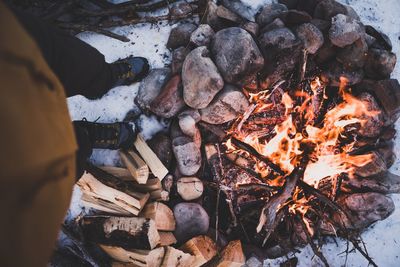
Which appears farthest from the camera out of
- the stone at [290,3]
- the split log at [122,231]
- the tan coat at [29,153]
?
the stone at [290,3]

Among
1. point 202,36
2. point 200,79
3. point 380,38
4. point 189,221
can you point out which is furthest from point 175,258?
point 380,38

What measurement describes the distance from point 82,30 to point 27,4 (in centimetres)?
53

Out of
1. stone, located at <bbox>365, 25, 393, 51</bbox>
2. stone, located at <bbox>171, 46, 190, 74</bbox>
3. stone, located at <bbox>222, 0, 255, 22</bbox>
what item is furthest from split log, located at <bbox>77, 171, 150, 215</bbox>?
stone, located at <bbox>365, 25, 393, 51</bbox>

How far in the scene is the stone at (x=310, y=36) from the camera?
2.23 metres

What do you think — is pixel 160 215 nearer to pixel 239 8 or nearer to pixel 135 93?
pixel 135 93

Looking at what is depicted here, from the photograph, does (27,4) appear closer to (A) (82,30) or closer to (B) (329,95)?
(A) (82,30)

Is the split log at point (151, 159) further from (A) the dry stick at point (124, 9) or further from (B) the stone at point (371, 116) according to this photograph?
(B) the stone at point (371, 116)

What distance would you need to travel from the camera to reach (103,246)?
2.21 metres

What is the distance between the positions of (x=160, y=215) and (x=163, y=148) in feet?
1.43

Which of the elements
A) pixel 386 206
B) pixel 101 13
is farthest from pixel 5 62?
pixel 386 206

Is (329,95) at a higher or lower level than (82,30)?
lower

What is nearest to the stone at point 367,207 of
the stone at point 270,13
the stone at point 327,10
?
the stone at point 327,10

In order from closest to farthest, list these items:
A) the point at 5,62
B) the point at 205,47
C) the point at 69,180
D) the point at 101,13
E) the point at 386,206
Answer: the point at 5,62 < the point at 69,180 < the point at 205,47 < the point at 386,206 < the point at 101,13

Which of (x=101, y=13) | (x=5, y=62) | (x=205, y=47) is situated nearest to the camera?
(x=5, y=62)
